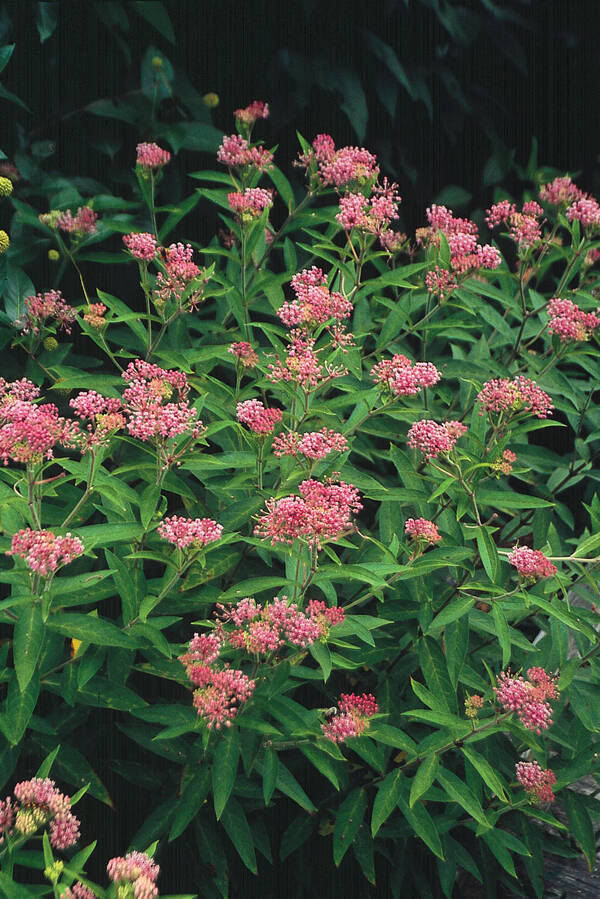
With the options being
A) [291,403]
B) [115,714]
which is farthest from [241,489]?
[115,714]

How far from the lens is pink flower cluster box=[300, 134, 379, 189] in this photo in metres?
3.55

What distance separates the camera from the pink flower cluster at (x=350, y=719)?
8.39 ft

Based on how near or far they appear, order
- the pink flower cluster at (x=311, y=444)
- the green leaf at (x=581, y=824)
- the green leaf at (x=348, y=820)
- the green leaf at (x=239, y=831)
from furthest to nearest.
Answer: the green leaf at (x=581, y=824), the green leaf at (x=348, y=820), the green leaf at (x=239, y=831), the pink flower cluster at (x=311, y=444)

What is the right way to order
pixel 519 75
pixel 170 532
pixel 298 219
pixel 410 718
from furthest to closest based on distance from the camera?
1. pixel 519 75
2. pixel 298 219
3. pixel 410 718
4. pixel 170 532

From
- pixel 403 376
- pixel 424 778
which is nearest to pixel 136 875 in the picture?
pixel 424 778

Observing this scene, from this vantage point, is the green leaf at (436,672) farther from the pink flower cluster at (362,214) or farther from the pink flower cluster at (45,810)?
the pink flower cluster at (362,214)

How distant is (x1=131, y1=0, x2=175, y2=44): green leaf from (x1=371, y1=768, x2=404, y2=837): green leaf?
356 cm

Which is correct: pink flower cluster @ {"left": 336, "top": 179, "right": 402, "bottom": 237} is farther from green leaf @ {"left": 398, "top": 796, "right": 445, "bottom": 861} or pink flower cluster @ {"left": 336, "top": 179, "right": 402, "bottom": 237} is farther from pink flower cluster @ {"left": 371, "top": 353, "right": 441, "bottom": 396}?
A: green leaf @ {"left": 398, "top": 796, "right": 445, "bottom": 861}

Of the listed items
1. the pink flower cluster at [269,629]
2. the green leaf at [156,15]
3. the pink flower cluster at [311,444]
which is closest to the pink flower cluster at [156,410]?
the pink flower cluster at [311,444]

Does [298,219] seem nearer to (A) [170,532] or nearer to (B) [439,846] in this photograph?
(A) [170,532]

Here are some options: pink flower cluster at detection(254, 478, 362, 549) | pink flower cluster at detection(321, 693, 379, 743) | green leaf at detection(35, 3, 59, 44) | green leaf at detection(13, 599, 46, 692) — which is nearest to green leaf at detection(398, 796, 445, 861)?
pink flower cluster at detection(321, 693, 379, 743)

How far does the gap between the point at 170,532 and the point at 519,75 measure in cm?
440

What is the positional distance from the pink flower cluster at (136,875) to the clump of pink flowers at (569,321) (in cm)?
240

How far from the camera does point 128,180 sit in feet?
14.6
